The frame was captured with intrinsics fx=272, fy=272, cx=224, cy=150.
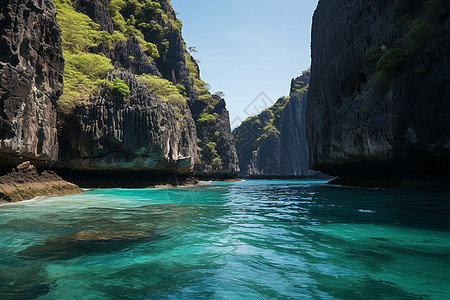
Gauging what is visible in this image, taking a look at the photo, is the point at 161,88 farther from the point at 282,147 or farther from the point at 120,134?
the point at 282,147

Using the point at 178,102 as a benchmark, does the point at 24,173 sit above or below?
below

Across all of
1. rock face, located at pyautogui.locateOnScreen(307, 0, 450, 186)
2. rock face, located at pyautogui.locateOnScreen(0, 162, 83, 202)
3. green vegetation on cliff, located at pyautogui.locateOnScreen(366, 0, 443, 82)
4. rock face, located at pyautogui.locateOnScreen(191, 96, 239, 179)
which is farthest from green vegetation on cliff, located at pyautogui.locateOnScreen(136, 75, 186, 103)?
green vegetation on cliff, located at pyautogui.locateOnScreen(366, 0, 443, 82)

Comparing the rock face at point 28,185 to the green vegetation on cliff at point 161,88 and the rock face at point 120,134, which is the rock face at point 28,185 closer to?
the rock face at point 120,134

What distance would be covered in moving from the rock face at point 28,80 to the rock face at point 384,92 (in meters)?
20.6

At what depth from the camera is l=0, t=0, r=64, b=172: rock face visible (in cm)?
1189

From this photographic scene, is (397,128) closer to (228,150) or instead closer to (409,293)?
(409,293)

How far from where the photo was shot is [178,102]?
3806cm

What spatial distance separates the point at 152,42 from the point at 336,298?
53887 mm

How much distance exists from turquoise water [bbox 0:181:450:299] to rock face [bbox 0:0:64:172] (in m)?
6.60

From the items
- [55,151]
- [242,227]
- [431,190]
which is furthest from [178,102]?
[242,227]

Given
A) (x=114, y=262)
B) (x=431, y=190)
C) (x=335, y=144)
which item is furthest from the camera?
(x=335, y=144)

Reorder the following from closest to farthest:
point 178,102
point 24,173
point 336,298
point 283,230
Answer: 1. point 336,298
2. point 283,230
3. point 24,173
4. point 178,102

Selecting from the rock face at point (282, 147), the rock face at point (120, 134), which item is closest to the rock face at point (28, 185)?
the rock face at point (120, 134)

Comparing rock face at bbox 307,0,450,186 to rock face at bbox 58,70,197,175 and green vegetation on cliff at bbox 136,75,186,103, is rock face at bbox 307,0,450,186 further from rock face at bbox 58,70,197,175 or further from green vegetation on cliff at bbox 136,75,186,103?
green vegetation on cliff at bbox 136,75,186,103
